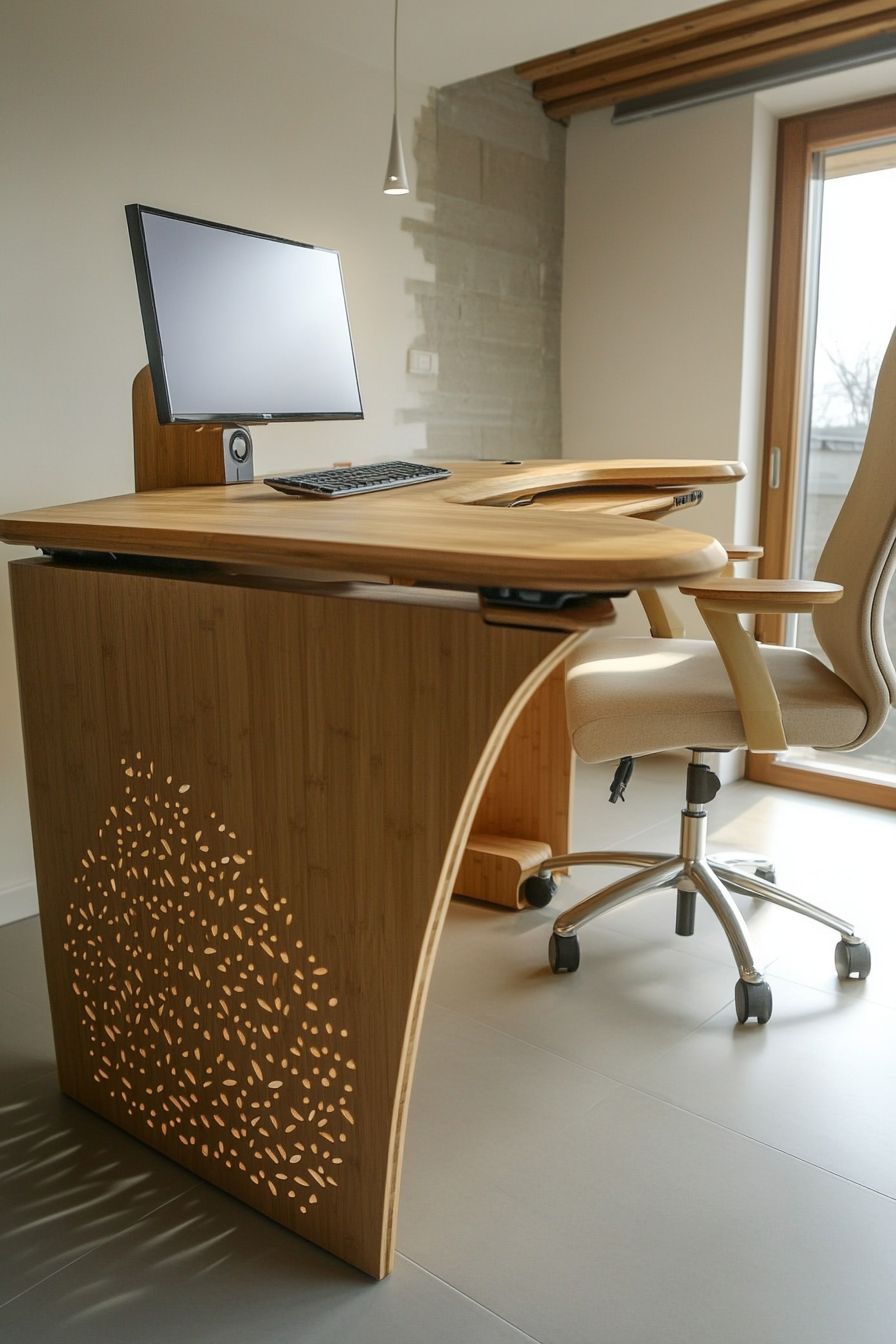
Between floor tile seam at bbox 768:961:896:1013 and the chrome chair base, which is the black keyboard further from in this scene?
floor tile seam at bbox 768:961:896:1013

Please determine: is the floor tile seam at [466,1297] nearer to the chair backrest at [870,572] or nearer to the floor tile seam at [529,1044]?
the floor tile seam at [529,1044]

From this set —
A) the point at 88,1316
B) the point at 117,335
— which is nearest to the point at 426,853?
the point at 88,1316

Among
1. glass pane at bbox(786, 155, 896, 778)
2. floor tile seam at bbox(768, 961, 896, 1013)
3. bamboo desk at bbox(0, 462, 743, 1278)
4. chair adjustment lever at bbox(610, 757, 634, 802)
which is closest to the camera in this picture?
Answer: bamboo desk at bbox(0, 462, 743, 1278)

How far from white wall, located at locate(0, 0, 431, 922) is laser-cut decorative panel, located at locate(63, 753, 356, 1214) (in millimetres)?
940

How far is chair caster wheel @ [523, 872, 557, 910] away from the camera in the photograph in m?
2.58

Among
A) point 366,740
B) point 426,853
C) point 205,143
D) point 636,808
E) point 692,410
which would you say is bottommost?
point 636,808

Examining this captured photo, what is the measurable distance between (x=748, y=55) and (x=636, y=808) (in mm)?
2347

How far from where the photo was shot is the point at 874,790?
343 centimetres

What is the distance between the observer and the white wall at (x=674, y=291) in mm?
3445

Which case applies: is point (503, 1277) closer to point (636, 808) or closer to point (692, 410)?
point (636, 808)

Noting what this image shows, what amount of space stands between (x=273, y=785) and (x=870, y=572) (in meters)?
1.23

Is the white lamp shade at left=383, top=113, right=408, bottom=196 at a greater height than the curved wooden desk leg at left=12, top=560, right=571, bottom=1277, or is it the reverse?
the white lamp shade at left=383, top=113, right=408, bottom=196

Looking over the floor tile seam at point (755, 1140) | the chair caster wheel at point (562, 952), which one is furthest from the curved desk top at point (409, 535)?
→ the floor tile seam at point (755, 1140)

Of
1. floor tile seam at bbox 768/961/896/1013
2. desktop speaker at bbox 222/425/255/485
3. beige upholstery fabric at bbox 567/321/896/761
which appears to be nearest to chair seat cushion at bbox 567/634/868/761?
beige upholstery fabric at bbox 567/321/896/761
